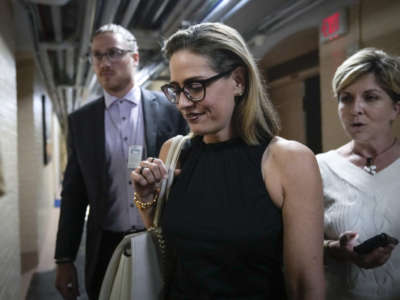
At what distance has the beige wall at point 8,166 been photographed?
234 centimetres

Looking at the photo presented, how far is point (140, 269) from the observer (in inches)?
44.9

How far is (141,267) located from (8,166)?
1.82 meters

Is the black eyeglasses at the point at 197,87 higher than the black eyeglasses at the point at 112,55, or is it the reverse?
the black eyeglasses at the point at 112,55

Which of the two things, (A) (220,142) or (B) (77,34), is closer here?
(A) (220,142)

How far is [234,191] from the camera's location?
3.57ft

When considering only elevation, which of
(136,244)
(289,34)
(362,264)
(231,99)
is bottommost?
(362,264)

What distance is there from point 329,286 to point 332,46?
2.06 metres

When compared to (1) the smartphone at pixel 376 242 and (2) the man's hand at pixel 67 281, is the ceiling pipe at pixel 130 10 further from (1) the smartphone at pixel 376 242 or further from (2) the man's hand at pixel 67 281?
(1) the smartphone at pixel 376 242

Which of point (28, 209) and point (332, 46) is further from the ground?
point (332, 46)

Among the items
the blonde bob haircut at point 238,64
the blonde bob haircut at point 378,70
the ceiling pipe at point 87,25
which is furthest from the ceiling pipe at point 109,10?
the blonde bob haircut at point 378,70

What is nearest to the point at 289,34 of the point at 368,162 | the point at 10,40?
the point at 368,162

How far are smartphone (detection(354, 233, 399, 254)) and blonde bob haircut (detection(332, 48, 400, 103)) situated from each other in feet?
1.96

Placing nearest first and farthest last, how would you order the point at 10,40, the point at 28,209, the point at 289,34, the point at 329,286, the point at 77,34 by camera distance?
the point at 329,286
the point at 10,40
the point at 289,34
the point at 77,34
the point at 28,209

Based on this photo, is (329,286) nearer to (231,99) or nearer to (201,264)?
(201,264)
